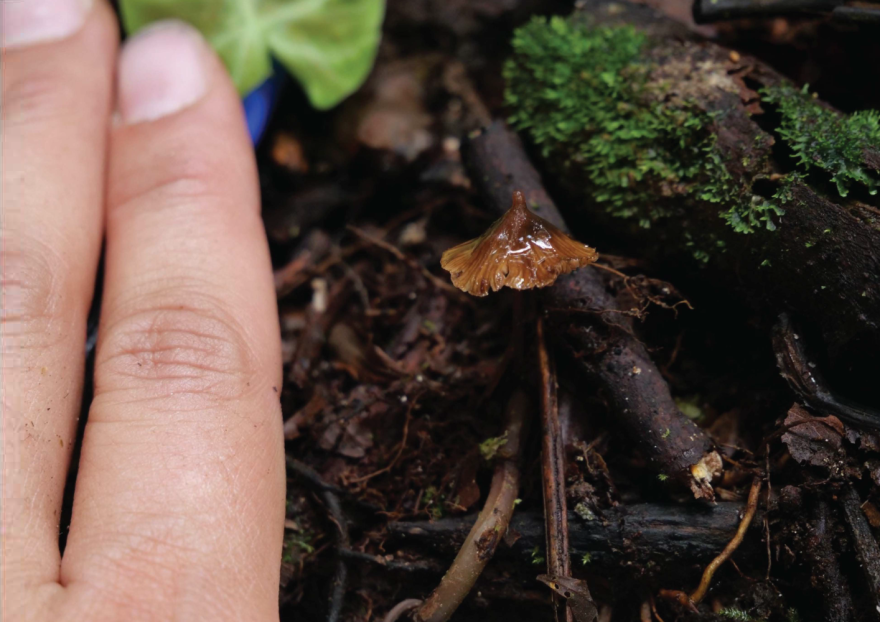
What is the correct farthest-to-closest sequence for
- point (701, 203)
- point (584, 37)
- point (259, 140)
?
point (259, 140)
point (584, 37)
point (701, 203)

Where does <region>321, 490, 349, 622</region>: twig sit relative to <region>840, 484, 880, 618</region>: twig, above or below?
below

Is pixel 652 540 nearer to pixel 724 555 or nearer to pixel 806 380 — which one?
pixel 724 555

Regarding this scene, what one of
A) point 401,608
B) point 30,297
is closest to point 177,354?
point 30,297

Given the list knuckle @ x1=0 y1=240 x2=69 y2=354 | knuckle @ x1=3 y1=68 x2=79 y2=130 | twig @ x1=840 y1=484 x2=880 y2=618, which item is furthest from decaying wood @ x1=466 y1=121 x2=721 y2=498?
knuckle @ x1=3 y1=68 x2=79 y2=130

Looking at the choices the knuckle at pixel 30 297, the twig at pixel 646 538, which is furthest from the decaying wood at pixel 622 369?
the knuckle at pixel 30 297

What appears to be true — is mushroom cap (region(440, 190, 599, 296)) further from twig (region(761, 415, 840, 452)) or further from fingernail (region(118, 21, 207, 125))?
fingernail (region(118, 21, 207, 125))

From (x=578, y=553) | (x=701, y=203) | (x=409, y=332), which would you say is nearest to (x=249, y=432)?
(x=409, y=332)

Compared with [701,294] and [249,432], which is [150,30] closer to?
[249,432]
